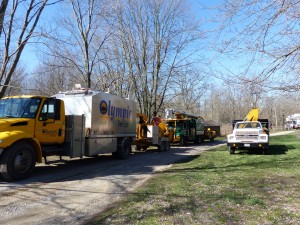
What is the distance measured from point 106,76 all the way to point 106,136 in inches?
659

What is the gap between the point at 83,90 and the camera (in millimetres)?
13398

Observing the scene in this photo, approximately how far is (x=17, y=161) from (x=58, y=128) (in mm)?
2214

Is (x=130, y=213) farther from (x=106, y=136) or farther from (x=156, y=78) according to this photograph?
(x=156, y=78)

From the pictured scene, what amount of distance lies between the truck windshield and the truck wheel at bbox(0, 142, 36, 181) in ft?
3.67

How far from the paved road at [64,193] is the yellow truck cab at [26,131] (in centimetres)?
53

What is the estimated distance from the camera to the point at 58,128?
11156 mm

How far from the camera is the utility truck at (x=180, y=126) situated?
2703 centimetres

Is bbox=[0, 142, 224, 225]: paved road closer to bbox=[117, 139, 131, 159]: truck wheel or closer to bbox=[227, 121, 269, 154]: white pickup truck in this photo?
bbox=[117, 139, 131, 159]: truck wheel

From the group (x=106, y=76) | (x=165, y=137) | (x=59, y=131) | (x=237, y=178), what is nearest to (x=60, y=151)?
(x=59, y=131)

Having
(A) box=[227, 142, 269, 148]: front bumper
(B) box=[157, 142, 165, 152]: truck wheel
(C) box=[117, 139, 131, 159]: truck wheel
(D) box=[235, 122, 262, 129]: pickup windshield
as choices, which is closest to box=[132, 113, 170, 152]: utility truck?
(B) box=[157, 142, 165, 152]: truck wheel

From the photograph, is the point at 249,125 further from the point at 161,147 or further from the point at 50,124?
the point at 50,124

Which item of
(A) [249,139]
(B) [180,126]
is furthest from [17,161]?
(B) [180,126]

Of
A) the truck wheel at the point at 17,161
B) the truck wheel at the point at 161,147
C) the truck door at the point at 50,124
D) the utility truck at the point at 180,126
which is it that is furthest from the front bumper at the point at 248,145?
the truck wheel at the point at 17,161

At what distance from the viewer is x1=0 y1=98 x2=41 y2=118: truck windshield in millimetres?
10039
